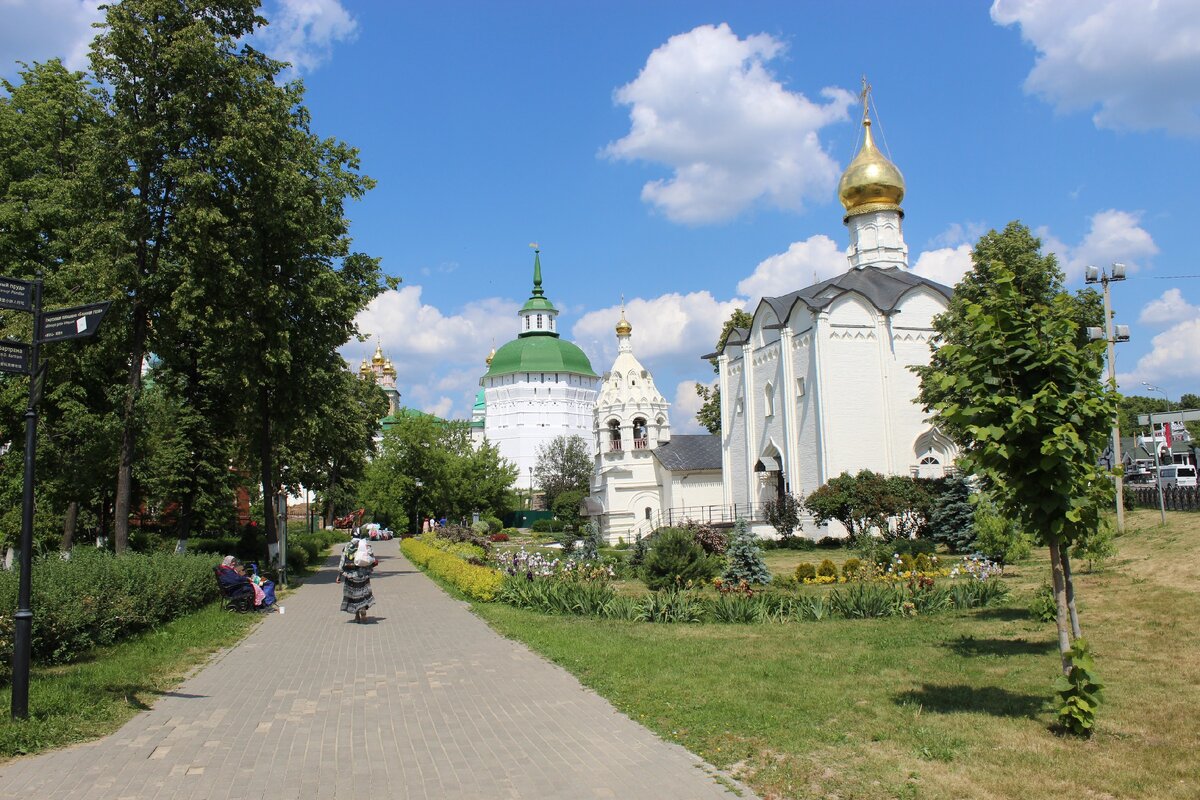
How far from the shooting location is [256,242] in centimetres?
1991

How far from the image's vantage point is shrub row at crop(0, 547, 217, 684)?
30.9ft

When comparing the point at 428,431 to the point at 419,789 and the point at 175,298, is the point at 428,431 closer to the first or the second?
the point at 175,298

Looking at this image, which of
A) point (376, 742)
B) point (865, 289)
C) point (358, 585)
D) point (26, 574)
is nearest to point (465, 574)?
point (358, 585)

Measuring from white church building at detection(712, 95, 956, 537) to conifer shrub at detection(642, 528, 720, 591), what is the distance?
57.5 feet

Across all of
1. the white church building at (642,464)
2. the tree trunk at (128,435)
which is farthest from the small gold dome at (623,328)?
the tree trunk at (128,435)

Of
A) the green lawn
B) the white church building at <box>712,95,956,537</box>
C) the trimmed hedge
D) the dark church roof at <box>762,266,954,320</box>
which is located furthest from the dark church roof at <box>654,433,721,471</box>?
the green lawn

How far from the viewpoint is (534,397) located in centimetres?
8700

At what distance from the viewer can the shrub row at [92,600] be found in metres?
9.42

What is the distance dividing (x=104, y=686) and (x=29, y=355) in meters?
3.30

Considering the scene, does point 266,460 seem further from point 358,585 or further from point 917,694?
point 917,694

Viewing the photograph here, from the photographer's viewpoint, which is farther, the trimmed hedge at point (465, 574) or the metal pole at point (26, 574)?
the trimmed hedge at point (465, 574)

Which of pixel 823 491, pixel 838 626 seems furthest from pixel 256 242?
pixel 823 491

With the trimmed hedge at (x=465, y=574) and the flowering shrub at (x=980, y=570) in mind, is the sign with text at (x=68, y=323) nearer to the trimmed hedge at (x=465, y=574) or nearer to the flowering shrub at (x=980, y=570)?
the trimmed hedge at (x=465, y=574)

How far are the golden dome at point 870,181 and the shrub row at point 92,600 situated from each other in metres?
33.1
